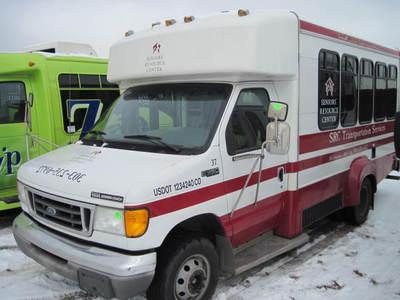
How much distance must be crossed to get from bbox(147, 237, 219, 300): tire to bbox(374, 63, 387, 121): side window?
438 cm

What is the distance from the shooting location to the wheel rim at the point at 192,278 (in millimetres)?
3744

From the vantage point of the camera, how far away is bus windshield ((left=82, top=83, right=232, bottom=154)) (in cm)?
396

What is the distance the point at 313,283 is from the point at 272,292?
0.51 metres

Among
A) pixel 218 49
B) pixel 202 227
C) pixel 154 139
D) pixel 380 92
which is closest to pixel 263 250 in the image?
pixel 202 227

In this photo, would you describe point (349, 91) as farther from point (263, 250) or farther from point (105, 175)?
point (105, 175)

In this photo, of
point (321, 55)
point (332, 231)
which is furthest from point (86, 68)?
point (332, 231)

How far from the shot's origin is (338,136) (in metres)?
5.77

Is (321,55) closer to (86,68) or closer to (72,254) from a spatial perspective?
(72,254)

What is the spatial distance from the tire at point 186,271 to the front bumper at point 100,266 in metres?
0.26

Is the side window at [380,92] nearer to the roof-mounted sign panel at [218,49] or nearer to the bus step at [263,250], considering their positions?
the roof-mounted sign panel at [218,49]

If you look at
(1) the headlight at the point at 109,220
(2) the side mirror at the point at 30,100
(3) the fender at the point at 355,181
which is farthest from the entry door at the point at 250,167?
(2) the side mirror at the point at 30,100

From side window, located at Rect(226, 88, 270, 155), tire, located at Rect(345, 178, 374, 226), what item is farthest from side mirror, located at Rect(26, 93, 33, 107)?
tire, located at Rect(345, 178, 374, 226)

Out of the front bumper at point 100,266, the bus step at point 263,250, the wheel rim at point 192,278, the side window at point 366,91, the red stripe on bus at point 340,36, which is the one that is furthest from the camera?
the side window at point 366,91

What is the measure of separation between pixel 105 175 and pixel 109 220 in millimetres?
395
